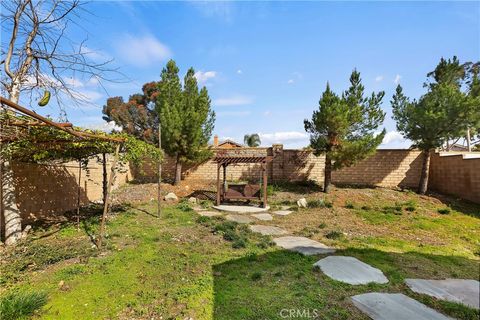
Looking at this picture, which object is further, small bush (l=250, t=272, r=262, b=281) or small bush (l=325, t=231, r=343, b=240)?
small bush (l=325, t=231, r=343, b=240)

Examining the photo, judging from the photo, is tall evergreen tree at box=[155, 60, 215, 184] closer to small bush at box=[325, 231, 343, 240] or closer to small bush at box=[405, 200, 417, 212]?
small bush at box=[325, 231, 343, 240]

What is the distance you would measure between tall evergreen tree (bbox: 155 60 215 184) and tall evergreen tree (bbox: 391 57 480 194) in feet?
26.6

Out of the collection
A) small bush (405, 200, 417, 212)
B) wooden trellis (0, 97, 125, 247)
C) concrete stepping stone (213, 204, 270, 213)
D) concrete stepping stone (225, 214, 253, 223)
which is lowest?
concrete stepping stone (225, 214, 253, 223)

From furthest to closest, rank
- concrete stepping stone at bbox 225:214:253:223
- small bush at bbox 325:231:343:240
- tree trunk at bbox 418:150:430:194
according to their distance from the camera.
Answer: tree trunk at bbox 418:150:430:194 < concrete stepping stone at bbox 225:214:253:223 < small bush at bbox 325:231:343:240

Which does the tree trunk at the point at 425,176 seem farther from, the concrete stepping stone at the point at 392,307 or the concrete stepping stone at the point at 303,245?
the concrete stepping stone at the point at 392,307

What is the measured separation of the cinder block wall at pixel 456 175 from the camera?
9766mm

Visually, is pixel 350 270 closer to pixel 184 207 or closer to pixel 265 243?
pixel 265 243

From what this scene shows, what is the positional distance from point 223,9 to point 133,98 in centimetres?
2167

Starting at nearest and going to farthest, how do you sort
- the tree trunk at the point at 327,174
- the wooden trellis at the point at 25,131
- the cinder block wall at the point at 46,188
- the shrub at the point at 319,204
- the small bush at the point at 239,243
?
the wooden trellis at the point at 25,131 < the small bush at the point at 239,243 < the cinder block wall at the point at 46,188 < the shrub at the point at 319,204 < the tree trunk at the point at 327,174

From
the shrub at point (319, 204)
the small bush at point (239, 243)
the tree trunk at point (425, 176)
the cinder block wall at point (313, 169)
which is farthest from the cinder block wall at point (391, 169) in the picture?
the small bush at point (239, 243)

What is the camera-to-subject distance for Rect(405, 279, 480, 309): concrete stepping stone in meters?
3.20

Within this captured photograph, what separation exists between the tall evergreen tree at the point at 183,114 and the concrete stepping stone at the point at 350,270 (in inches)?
323

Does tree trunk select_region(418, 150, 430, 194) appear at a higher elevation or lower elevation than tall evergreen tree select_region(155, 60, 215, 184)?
lower

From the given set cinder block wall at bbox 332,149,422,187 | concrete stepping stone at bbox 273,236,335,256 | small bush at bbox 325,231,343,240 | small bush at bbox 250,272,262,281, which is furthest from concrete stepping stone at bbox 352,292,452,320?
cinder block wall at bbox 332,149,422,187
